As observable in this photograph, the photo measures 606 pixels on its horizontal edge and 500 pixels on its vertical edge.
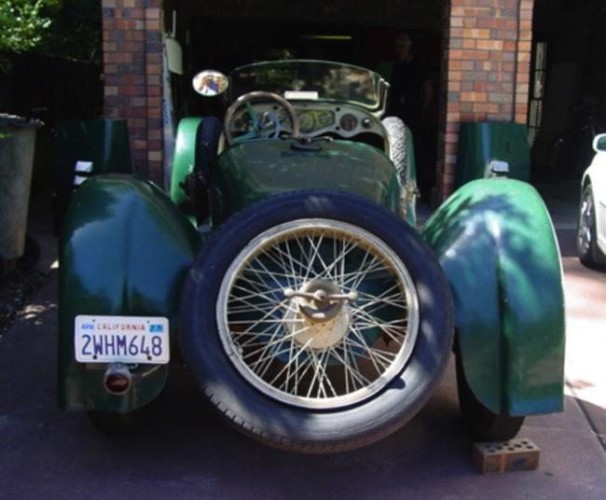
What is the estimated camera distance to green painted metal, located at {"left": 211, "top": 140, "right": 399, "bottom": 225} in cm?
394

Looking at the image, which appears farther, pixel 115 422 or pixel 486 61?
pixel 486 61

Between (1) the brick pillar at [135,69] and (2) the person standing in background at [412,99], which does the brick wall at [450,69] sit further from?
(2) the person standing in background at [412,99]

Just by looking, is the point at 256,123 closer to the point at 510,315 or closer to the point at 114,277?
the point at 114,277

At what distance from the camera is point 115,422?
12.0 ft

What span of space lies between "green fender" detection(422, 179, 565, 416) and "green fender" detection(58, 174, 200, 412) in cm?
113

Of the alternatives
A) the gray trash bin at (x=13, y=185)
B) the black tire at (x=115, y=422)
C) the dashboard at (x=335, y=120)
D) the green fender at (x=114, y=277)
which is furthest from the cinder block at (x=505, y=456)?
the gray trash bin at (x=13, y=185)

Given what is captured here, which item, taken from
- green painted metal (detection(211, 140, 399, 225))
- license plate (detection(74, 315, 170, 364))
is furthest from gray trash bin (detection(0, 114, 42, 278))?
license plate (detection(74, 315, 170, 364))

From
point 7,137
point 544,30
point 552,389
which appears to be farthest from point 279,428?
point 544,30

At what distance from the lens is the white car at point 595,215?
6844mm

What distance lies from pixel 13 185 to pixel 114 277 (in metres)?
3.28

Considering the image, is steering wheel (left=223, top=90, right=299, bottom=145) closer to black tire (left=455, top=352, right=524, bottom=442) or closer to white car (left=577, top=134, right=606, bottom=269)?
black tire (left=455, top=352, right=524, bottom=442)

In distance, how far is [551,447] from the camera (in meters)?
3.83

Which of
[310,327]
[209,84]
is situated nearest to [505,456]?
[310,327]

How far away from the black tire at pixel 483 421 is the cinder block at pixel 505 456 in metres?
0.05
